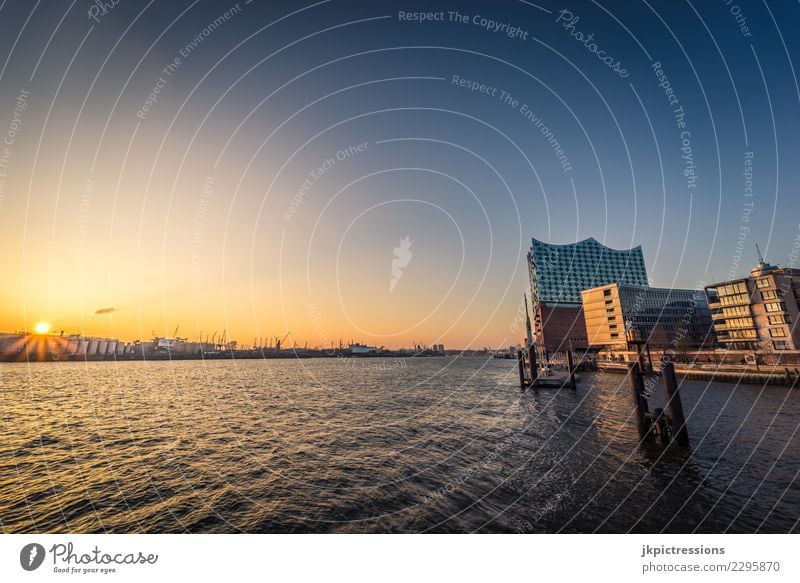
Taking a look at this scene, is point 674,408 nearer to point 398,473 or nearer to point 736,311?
point 398,473

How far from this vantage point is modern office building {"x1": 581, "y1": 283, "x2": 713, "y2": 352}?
3164 inches

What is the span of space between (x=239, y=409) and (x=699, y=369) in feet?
209

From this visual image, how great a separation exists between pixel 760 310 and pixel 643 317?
35.4m

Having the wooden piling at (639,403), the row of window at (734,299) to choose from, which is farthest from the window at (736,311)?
the wooden piling at (639,403)

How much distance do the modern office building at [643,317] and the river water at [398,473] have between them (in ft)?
196

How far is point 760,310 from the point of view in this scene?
5309cm

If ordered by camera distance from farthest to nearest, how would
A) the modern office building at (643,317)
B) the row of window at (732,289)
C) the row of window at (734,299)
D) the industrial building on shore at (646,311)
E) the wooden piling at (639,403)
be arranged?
1. the modern office building at (643,317)
2. the row of window at (732,289)
3. the row of window at (734,299)
4. the industrial building on shore at (646,311)
5. the wooden piling at (639,403)

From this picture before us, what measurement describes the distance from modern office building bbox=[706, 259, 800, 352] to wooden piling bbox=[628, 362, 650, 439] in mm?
48882

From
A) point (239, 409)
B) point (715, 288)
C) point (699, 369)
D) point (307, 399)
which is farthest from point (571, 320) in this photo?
point (239, 409)

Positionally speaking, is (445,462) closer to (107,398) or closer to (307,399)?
(307,399)

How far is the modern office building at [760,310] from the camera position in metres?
49.4
